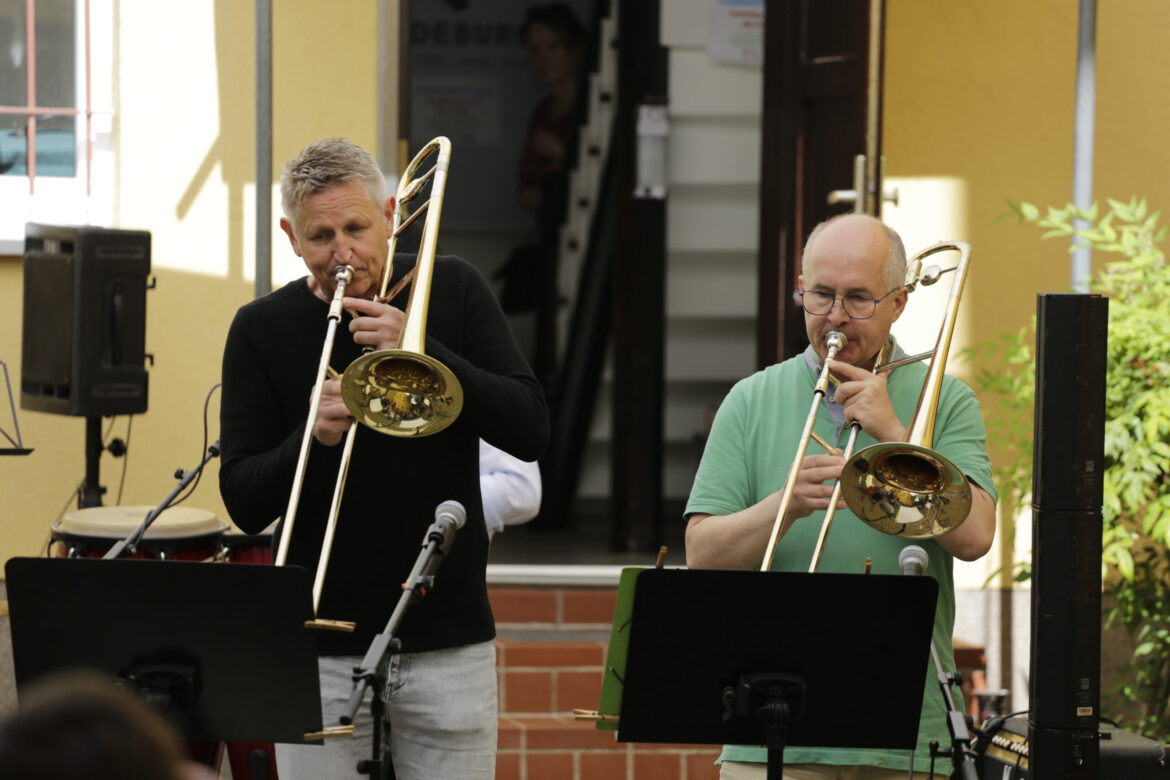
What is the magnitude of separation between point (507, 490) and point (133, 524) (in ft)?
3.53

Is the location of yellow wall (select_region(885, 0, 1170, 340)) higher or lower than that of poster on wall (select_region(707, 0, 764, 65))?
lower

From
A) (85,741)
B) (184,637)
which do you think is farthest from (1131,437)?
(85,741)

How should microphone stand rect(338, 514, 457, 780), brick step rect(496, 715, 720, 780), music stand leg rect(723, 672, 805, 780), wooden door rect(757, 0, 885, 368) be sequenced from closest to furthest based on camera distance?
microphone stand rect(338, 514, 457, 780) → music stand leg rect(723, 672, 805, 780) → brick step rect(496, 715, 720, 780) → wooden door rect(757, 0, 885, 368)

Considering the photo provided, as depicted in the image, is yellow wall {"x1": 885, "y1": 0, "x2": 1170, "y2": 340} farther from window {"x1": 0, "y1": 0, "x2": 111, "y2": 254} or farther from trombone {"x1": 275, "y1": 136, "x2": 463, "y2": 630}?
trombone {"x1": 275, "y1": 136, "x2": 463, "y2": 630}

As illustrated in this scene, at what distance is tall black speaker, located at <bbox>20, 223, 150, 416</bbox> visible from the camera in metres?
4.76

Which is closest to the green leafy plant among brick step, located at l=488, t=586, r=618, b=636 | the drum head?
brick step, located at l=488, t=586, r=618, b=636

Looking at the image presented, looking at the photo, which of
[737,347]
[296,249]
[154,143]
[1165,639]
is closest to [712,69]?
[737,347]

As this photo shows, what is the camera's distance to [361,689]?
2400mm

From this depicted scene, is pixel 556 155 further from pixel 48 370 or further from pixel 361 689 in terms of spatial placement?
pixel 361 689

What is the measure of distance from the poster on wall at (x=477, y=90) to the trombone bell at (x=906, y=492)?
6.87 m

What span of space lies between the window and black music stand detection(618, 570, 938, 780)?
11.4ft

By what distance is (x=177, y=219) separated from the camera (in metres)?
5.42

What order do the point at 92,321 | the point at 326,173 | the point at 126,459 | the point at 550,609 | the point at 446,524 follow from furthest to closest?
the point at 550,609 < the point at 126,459 < the point at 92,321 < the point at 326,173 < the point at 446,524

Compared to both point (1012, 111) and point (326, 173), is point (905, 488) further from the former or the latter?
point (1012, 111)
